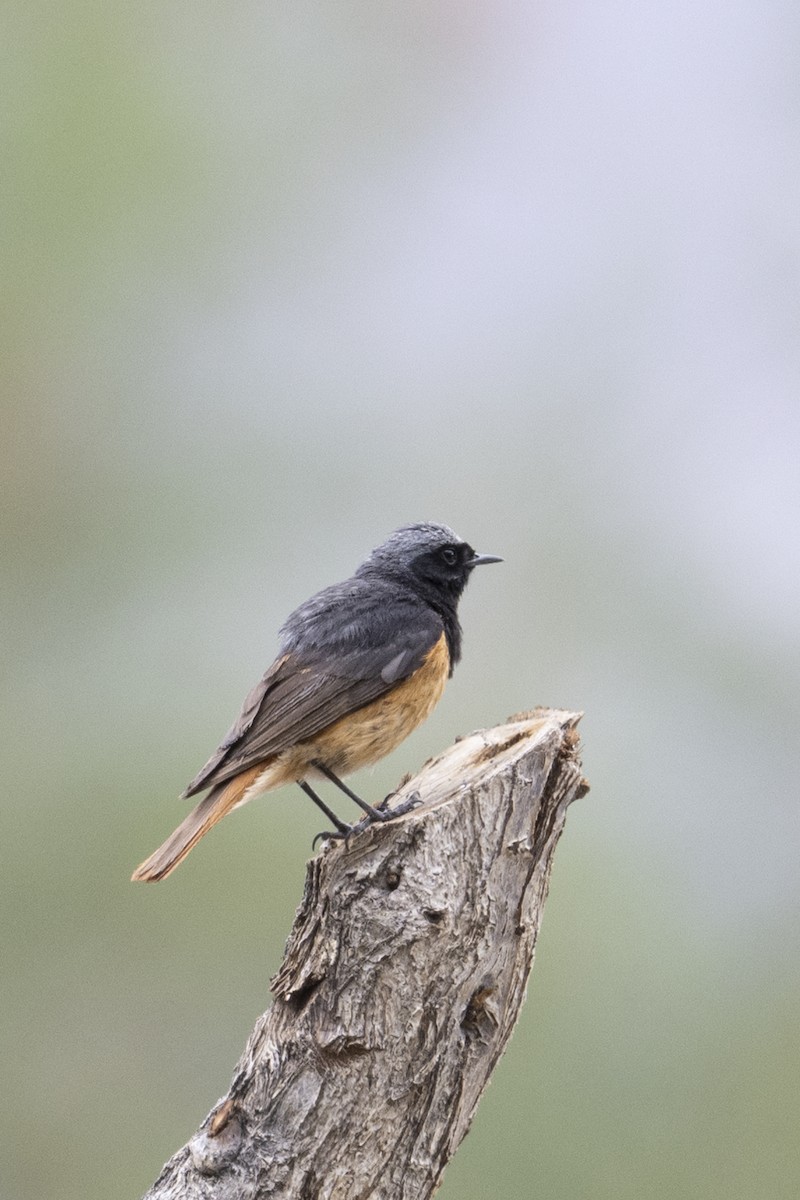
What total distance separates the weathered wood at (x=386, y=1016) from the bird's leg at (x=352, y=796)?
0.21 m

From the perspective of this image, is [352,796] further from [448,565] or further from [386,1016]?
[448,565]

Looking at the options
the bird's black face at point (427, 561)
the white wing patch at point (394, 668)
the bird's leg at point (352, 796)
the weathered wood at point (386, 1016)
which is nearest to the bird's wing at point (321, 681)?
the white wing patch at point (394, 668)

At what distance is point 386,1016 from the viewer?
9.36 ft

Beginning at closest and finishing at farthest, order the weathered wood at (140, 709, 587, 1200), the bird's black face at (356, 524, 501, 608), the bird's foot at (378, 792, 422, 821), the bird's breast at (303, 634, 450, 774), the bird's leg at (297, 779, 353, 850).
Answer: the weathered wood at (140, 709, 587, 1200), the bird's foot at (378, 792, 422, 821), the bird's leg at (297, 779, 353, 850), the bird's breast at (303, 634, 450, 774), the bird's black face at (356, 524, 501, 608)

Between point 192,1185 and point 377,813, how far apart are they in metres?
0.97

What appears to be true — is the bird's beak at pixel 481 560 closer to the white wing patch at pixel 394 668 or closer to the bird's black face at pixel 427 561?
the bird's black face at pixel 427 561

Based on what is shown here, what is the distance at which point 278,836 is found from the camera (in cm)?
522

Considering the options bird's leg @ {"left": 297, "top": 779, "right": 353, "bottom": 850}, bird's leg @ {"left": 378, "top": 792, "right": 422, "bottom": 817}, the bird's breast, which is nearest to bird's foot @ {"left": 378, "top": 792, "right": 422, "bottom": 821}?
bird's leg @ {"left": 378, "top": 792, "right": 422, "bottom": 817}

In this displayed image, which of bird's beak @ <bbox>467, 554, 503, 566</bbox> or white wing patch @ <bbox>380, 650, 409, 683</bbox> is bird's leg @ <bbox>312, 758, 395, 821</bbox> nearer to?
white wing patch @ <bbox>380, 650, 409, 683</bbox>

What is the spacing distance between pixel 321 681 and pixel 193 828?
0.59 metres

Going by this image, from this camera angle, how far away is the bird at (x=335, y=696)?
3455 millimetres

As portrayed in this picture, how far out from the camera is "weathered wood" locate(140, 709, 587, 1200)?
283 cm

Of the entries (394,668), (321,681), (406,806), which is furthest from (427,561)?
(406,806)

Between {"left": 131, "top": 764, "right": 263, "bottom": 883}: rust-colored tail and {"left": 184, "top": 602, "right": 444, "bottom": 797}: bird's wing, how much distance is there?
36 mm
